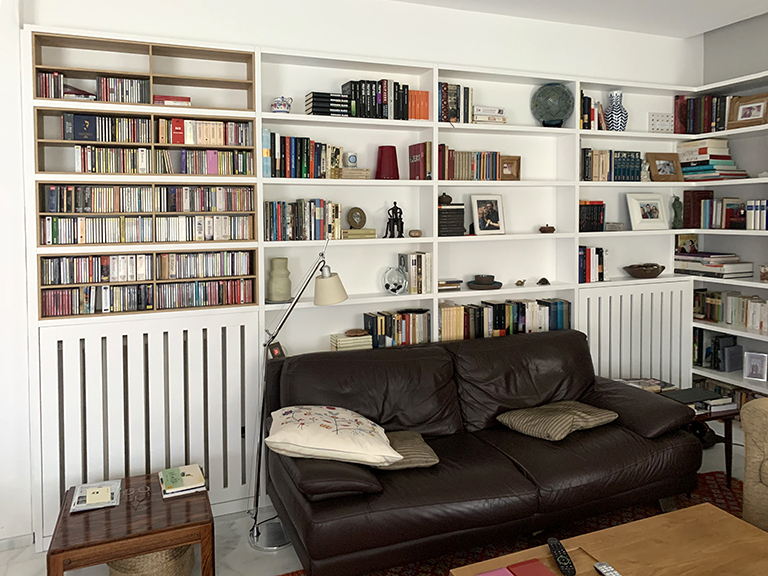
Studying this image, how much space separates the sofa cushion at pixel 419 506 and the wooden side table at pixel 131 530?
0.37 metres

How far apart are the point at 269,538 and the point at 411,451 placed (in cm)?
83

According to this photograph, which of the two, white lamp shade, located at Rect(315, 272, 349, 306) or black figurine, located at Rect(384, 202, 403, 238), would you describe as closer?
white lamp shade, located at Rect(315, 272, 349, 306)

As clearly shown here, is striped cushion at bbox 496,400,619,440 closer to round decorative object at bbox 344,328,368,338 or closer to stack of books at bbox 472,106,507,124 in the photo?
round decorative object at bbox 344,328,368,338

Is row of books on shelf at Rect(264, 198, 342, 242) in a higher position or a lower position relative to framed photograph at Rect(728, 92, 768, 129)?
lower

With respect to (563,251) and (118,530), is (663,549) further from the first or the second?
(563,251)

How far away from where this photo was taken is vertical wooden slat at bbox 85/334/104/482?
3.08 metres

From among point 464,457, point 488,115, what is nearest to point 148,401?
point 464,457

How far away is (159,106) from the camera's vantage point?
3102mm

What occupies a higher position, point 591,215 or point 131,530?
point 591,215

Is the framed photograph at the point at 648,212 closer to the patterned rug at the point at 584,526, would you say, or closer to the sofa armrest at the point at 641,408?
the sofa armrest at the point at 641,408

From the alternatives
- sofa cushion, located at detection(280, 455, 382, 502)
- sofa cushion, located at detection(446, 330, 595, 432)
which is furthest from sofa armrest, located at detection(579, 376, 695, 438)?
sofa cushion, located at detection(280, 455, 382, 502)

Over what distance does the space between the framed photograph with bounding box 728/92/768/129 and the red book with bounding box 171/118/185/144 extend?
11.1ft

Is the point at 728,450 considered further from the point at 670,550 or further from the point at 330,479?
the point at 330,479

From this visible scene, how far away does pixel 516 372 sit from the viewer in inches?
140
